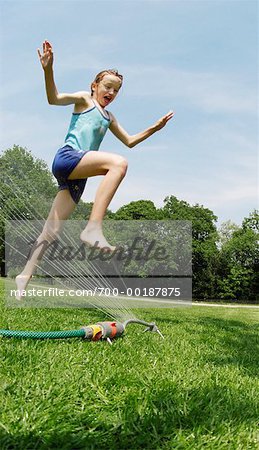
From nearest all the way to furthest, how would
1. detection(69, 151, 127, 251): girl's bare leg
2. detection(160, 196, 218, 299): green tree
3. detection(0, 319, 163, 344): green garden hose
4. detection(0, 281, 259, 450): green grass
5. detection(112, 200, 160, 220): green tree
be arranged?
1. detection(0, 281, 259, 450): green grass
2. detection(0, 319, 163, 344): green garden hose
3. detection(69, 151, 127, 251): girl's bare leg
4. detection(112, 200, 160, 220): green tree
5. detection(160, 196, 218, 299): green tree

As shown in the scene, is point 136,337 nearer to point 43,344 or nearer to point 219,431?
point 43,344

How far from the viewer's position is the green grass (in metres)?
1.87

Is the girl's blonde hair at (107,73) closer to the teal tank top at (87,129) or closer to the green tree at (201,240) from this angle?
the teal tank top at (87,129)

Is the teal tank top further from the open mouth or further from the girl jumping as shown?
the open mouth

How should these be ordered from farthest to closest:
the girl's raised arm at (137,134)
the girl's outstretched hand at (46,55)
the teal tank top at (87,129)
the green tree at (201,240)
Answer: the green tree at (201,240) < the girl's raised arm at (137,134) < the teal tank top at (87,129) < the girl's outstretched hand at (46,55)

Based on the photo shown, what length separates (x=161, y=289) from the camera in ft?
195

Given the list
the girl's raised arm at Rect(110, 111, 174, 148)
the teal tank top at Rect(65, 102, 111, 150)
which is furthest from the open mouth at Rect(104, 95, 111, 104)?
the girl's raised arm at Rect(110, 111, 174, 148)

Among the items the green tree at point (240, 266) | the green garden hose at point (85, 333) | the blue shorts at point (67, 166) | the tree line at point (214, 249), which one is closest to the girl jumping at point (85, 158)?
the blue shorts at point (67, 166)

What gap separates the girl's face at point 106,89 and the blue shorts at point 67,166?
2.20 feet

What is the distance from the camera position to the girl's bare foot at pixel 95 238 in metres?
3.87

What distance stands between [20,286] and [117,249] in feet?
5.04

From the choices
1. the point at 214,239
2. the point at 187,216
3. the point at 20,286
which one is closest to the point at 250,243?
the point at 214,239

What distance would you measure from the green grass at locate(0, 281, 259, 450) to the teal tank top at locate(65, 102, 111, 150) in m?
1.86

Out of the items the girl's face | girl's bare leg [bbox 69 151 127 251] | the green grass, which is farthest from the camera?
the girl's face
